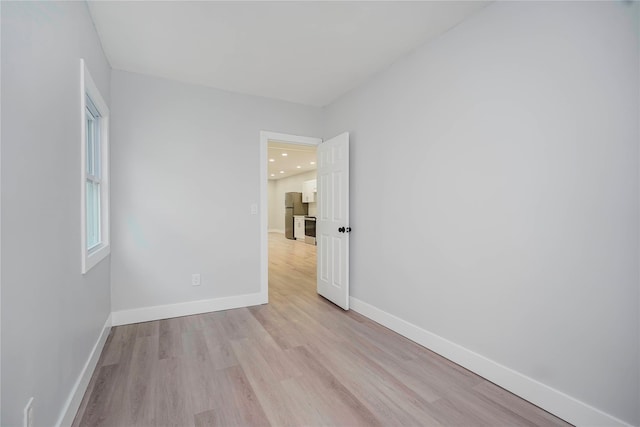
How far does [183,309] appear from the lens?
307cm

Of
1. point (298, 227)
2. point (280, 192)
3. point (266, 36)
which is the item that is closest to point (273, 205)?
point (280, 192)

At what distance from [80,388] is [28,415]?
75cm

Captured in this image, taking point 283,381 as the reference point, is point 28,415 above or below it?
above

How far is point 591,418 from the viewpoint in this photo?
1.46 meters

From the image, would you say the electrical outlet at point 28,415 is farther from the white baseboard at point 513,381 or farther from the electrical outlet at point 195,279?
the white baseboard at point 513,381

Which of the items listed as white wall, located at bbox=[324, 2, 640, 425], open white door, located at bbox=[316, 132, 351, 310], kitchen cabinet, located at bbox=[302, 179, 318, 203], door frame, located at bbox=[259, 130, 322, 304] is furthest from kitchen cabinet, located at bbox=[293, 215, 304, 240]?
white wall, located at bbox=[324, 2, 640, 425]

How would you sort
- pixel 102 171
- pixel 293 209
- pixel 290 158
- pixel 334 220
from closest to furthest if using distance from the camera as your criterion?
pixel 102 171 < pixel 334 220 < pixel 290 158 < pixel 293 209

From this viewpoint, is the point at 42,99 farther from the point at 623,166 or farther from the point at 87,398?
the point at 623,166

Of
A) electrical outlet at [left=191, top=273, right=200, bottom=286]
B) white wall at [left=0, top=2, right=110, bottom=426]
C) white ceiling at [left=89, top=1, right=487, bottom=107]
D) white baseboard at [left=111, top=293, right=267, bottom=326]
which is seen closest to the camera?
white wall at [left=0, top=2, right=110, bottom=426]

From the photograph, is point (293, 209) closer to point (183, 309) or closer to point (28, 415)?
point (183, 309)

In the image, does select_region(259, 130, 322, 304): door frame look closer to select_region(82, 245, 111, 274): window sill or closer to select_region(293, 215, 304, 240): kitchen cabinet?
select_region(82, 245, 111, 274): window sill

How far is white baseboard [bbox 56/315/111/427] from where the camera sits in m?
1.42

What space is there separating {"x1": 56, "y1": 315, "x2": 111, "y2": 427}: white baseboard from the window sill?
60cm

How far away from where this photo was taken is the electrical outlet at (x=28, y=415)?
103cm
